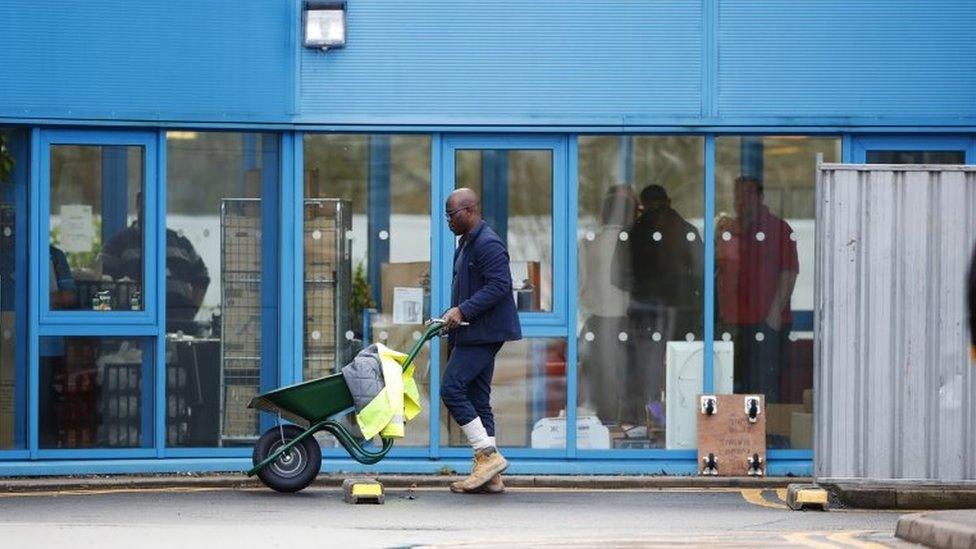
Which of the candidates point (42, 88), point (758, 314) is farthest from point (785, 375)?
point (42, 88)

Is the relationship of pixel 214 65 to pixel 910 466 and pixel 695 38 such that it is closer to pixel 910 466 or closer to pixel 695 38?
pixel 695 38

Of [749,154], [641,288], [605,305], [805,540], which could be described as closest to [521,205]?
[605,305]

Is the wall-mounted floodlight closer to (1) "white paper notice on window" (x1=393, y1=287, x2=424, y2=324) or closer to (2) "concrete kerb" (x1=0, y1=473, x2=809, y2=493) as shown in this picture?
(1) "white paper notice on window" (x1=393, y1=287, x2=424, y2=324)

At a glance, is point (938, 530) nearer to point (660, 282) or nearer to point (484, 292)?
point (484, 292)

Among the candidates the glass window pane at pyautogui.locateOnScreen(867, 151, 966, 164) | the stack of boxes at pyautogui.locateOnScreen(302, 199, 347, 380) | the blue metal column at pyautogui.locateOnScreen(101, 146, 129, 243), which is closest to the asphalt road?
the stack of boxes at pyautogui.locateOnScreen(302, 199, 347, 380)

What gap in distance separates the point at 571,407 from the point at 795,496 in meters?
2.60

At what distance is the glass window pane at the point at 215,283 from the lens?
14.7 m

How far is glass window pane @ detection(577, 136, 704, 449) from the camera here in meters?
14.9

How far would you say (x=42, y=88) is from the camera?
47.3 ft

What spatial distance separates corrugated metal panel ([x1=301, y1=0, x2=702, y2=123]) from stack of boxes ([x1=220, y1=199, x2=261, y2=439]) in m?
0.98

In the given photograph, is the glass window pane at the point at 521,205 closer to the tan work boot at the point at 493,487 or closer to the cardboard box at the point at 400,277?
the cardboard box at the point at 400,277

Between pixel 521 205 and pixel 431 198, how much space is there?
26.7 inches

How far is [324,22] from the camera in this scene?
14.6 m

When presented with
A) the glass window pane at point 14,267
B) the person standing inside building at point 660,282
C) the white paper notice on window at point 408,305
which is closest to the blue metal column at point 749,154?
the person standing inside building at point 660,282
